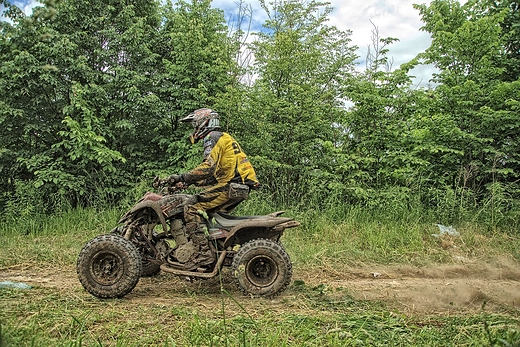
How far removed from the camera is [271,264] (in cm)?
446

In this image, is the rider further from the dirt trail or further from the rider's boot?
the dirt trail

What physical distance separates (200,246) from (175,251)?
0.31 meters

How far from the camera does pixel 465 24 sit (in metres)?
9.46

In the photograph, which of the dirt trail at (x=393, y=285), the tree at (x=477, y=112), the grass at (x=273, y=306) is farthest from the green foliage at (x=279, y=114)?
the dirt trail at (x=393, y=285)

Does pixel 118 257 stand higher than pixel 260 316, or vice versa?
pixel 118 257

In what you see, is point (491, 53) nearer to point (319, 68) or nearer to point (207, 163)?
point (319, 68)

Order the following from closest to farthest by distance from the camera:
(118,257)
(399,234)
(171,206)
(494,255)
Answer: (118,257) → (171,206) → (494,255) → (399,234)

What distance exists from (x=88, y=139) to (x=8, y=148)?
2.24 meters

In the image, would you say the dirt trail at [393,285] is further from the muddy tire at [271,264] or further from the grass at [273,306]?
the muddy tire at [271,264]

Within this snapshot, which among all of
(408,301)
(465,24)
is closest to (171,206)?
(408,301)

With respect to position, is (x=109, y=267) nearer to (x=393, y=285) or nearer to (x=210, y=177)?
(x=210, y=177)

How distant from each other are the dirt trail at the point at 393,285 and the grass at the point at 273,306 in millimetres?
45

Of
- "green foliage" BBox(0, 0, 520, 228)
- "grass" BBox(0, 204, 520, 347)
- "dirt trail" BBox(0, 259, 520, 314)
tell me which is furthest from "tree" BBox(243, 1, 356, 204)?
"dirt trail" BBox(0, 259, 520, 314)

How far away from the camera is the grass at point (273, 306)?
292cm
